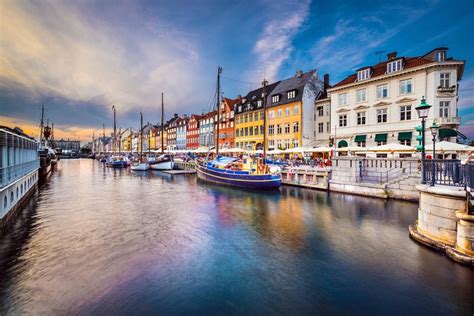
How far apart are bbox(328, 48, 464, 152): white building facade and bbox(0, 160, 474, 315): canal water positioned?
62.9 feet

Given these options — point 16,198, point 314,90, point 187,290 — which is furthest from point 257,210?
point 314,90

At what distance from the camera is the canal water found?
6.43 meters

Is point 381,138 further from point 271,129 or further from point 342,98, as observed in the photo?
point 271,129

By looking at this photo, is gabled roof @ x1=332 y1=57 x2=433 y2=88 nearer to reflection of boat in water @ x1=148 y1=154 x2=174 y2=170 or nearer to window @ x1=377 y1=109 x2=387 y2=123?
window @ x1=377 y1=109 x2=387 y2=123

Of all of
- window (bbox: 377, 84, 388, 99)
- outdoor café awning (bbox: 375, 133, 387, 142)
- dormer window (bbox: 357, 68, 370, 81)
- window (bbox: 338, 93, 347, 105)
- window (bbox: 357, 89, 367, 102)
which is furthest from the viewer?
window (bbox: 338, 93, 347, 105)

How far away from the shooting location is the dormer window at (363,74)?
114ft

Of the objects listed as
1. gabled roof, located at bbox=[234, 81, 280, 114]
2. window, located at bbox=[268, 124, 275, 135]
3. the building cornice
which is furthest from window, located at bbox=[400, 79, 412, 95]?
gabled roof, located at bbox=[234, 81, 280, 114]

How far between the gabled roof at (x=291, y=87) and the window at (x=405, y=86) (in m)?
16.6

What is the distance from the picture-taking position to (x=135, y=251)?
999 centimetres

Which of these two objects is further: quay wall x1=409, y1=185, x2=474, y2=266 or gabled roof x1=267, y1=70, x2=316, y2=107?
gabled roof x1=267, y1=70, x2=316, y2=107

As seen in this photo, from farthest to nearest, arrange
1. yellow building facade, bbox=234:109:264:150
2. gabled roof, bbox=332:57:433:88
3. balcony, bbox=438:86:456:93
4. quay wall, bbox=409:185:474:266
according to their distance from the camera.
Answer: yellow building facade, bbox=234:109:264:150 < gabled roof, bbox=332:57:433:88 < balcony, bbox=438:86:456:93 < quay wall, bbox=409:185:474:266

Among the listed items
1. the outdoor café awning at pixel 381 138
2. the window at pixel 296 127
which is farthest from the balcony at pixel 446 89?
the window at pixel 296 127

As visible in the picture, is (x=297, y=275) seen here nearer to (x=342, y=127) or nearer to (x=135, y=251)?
(x=135, y=251)

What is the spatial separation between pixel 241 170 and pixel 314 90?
2705 cm
